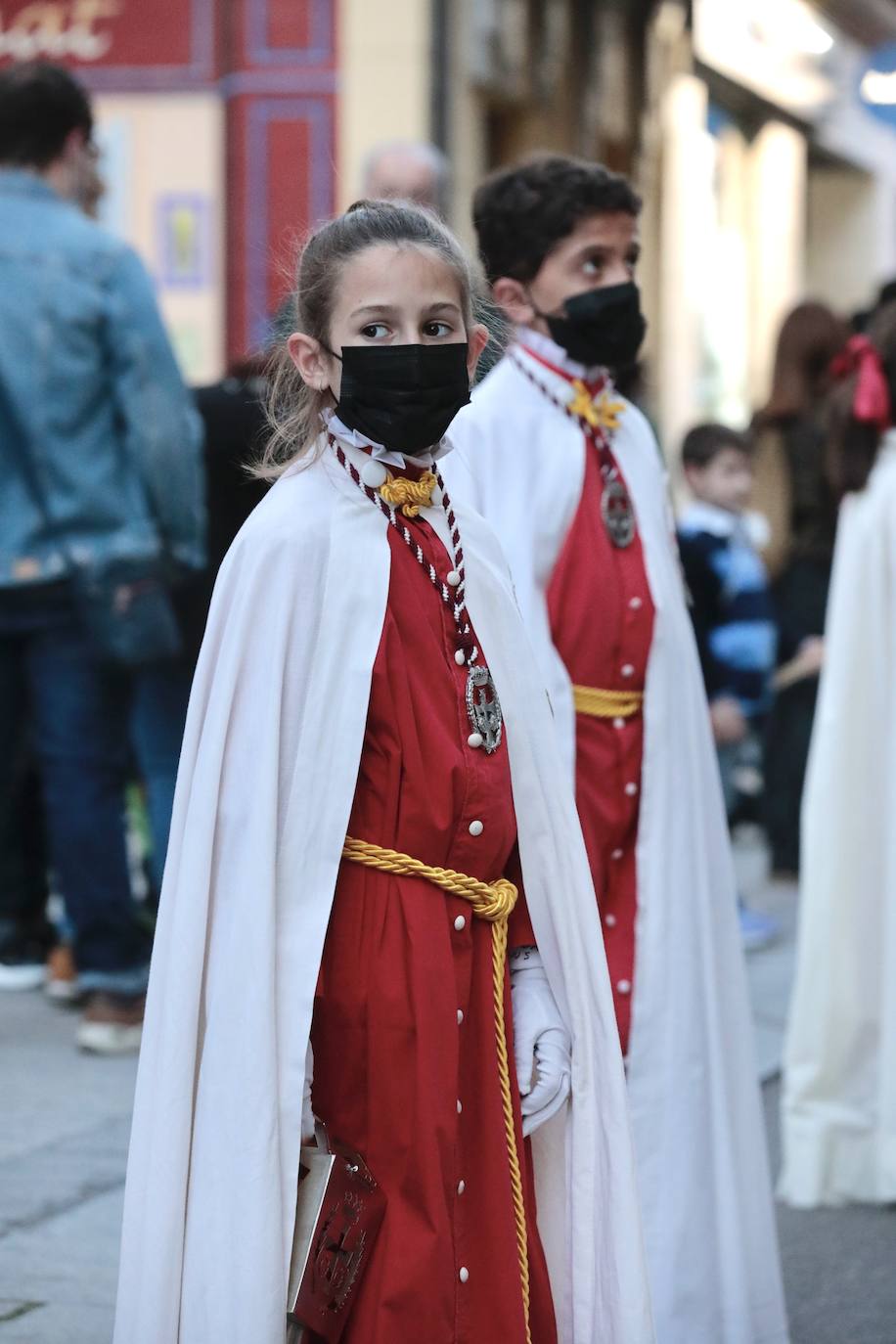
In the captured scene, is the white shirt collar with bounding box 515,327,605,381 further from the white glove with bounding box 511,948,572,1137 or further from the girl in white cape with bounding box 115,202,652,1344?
the white glove with bounding box 511,948,572,1137

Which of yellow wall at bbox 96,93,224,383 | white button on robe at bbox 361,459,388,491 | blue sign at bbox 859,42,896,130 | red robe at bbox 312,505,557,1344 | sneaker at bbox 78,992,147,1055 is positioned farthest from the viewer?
blue sign at bbox 859,42,896,130

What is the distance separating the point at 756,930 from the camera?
793 centimetres

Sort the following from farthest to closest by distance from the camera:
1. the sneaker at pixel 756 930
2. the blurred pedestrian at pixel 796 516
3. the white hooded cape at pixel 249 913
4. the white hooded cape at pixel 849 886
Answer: the blurred pedestrian at pixel 796 516
the sneaker at pixel 756 930
the white hooded cape at pixel 849 886
the white hooded cape at pixel 249 913

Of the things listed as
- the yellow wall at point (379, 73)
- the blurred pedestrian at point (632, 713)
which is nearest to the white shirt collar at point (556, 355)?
the blurred pedestrian at point (632, 713)

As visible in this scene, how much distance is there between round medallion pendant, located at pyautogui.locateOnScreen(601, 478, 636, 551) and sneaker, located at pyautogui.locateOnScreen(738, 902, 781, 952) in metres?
3.84

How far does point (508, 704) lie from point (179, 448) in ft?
10.2

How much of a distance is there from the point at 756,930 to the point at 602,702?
3981 mm

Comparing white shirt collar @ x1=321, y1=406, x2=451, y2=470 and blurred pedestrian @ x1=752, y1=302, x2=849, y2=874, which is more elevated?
white shirt collar @ x1=321, y1=406, x2=451, y2=470

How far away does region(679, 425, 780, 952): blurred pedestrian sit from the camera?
25.8 ft

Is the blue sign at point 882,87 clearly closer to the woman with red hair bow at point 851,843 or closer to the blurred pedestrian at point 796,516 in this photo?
the blurred pedestrian at point 796,516

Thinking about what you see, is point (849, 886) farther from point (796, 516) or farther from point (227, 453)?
point (796, 516)

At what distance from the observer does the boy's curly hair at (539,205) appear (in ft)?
13.6

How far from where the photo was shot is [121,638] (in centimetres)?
586

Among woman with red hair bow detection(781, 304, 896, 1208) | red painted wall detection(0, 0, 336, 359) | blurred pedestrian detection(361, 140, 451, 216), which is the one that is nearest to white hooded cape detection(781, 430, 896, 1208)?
woman with red hair bow detection(781, 304, 896, 1208)
